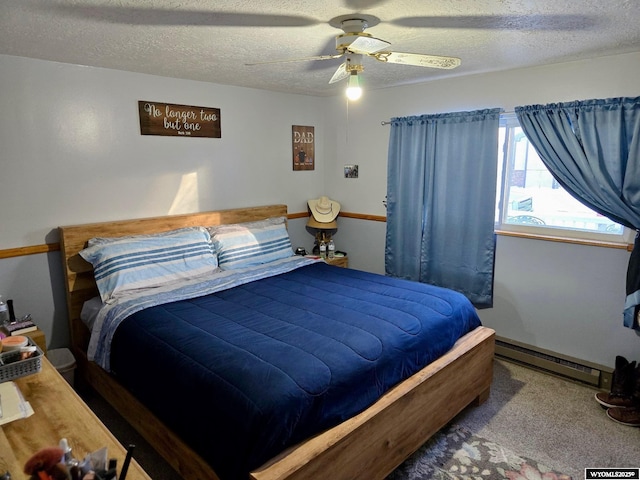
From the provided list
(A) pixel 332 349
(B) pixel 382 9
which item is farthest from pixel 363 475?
(B) pixel 382 9

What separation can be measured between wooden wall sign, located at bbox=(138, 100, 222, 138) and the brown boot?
3416 millimetres

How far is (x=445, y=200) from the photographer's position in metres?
3.49

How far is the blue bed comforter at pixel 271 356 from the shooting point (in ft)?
5.19

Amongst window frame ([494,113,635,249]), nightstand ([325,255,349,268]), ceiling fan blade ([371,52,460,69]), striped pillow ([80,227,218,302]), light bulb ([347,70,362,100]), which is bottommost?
nightstand ([325,255,349,268])

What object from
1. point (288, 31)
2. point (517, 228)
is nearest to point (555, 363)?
point (517, 228)

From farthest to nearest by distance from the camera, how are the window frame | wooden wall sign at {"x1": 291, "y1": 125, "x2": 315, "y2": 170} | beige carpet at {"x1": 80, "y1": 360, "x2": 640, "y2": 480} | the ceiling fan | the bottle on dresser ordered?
1. wooden wall sign at {"x1": 291, "y1": 125, "x2": 315, "y2": 170}
2. the window frame
3. the bottle on dresser
4. beige carpet at {"x1": 80, "y1": 360, "x2": 640, "y2": 480}
5. the ceiling fan

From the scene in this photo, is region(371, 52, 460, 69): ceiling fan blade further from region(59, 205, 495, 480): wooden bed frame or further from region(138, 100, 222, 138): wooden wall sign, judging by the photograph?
region(138, 100, 222, 138): wooden wall sign

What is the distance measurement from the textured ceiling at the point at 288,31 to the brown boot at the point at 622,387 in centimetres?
196

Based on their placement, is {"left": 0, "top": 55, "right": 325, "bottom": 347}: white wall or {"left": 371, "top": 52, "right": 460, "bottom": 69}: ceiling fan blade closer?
{"left": 371, "top": 52, "right": 460, "bottom": 69}: ceiling fan blade

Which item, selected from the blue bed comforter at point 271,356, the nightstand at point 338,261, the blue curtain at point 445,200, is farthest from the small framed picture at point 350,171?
the blue bed comforter at point 271,356

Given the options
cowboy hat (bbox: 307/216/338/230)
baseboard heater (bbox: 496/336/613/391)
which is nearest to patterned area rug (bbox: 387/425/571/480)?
baseboard heater (bbox: 496/336/613/391)

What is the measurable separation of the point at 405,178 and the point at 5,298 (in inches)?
123

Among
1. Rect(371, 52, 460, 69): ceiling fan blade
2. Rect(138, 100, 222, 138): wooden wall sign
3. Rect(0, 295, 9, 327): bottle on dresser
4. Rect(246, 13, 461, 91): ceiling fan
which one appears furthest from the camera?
Rect(138, 100, 222, 138): wooden wall sign

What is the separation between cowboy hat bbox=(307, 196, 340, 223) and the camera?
14.0 ft
